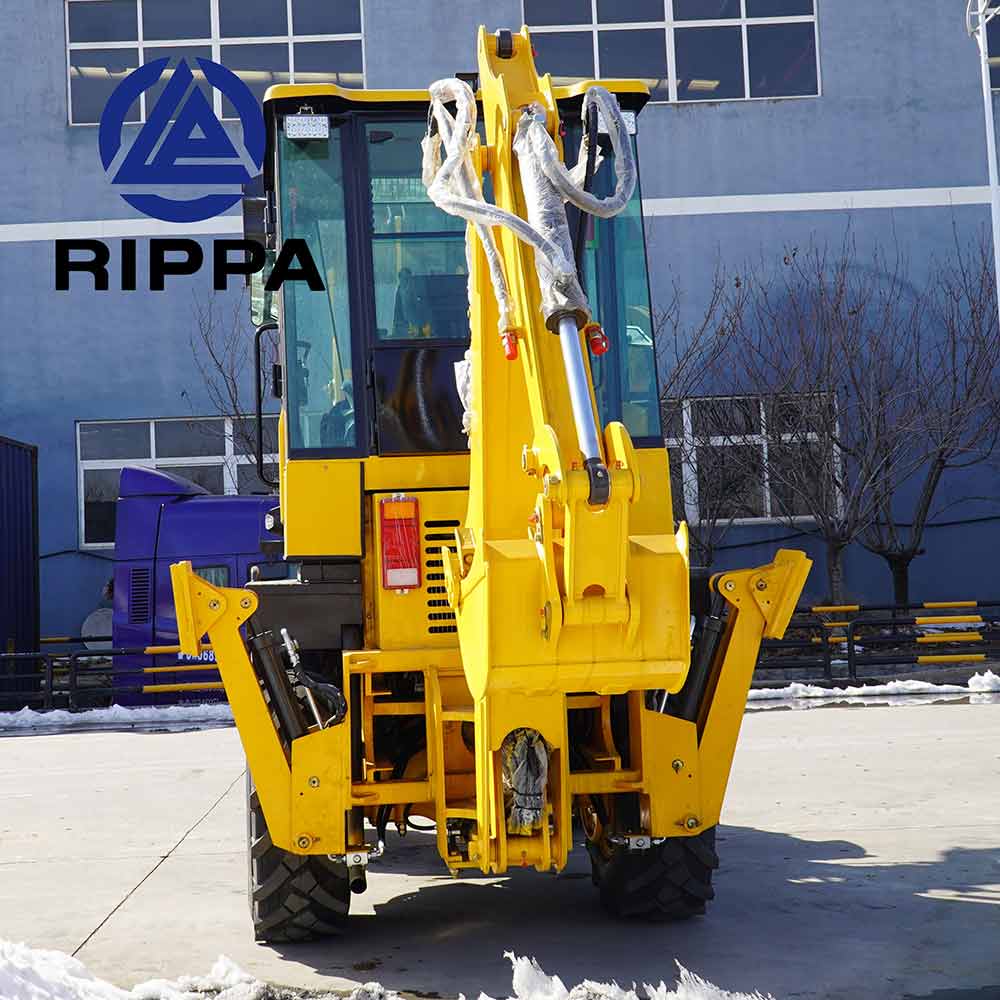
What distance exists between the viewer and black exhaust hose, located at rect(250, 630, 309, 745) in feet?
18.4

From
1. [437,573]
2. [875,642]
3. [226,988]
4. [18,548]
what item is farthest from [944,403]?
[226,988]

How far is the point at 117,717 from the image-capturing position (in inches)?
642

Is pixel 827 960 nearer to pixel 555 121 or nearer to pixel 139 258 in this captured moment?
pixel 555 121

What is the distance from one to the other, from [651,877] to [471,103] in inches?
127

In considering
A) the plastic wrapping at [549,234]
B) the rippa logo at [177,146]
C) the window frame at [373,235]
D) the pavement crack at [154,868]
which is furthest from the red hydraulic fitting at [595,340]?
the rippa logo at [177,146]

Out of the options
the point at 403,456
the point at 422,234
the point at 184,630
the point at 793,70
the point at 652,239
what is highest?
the point at 793,70

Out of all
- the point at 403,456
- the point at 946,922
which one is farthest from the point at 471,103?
the point at 946,922

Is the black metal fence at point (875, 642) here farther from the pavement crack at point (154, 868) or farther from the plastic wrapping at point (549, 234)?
the plastic wrapping at point (549, 234)

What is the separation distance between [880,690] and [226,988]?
1163 centimetres

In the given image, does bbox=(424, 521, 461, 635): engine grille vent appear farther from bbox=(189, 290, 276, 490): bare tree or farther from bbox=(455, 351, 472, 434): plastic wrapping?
bbox=(189, 290, 276, 490): bare tree

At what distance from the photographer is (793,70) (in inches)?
868

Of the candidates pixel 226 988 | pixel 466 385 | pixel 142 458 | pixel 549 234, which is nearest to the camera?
pixel 549 234

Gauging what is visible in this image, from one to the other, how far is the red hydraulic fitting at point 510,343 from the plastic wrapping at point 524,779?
134 centimetres

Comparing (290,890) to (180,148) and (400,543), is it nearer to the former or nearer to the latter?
(400,543)
